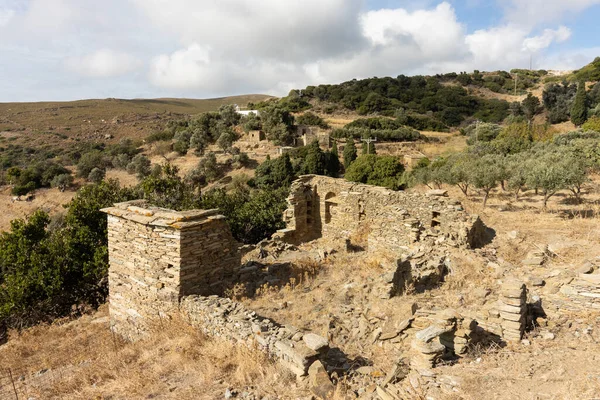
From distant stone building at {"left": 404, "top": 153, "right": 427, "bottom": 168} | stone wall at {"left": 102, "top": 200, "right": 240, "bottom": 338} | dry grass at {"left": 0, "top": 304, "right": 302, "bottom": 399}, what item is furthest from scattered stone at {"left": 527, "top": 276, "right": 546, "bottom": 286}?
distant stone building at {"left": 404, "top": 153, "right": 427, "bottom": 168}

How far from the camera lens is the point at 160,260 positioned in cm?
721

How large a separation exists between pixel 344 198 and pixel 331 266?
16.9 ft

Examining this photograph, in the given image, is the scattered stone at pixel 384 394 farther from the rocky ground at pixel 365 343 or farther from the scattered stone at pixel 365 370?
the scattered stone at pixel 365 370

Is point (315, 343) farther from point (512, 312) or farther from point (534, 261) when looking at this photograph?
point (534, 261)

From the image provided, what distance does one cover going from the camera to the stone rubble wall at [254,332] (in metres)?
4.97

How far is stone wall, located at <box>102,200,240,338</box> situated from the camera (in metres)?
7.04

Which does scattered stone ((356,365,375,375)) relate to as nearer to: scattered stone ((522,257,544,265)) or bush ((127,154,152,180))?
scattered stone ((522,257,544,265))

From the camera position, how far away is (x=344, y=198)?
14.2 metres

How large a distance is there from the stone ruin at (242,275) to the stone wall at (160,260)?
0.02 metres

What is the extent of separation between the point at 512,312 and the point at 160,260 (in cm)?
616

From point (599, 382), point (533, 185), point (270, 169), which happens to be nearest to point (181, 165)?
point (270, 169)

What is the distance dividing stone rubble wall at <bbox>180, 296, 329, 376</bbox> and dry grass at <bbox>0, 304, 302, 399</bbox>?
15cm

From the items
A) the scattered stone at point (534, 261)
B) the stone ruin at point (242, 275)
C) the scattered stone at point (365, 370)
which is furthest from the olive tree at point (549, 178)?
the scattered stone at point (365, 370)

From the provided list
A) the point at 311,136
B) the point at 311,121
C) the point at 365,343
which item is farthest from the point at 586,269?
the point at 311,121
